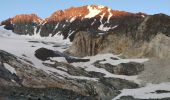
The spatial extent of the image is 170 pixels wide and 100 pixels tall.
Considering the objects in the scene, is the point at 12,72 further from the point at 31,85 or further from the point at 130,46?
the point at 130,46

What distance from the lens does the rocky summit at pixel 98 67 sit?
104 m

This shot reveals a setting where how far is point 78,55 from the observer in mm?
148625

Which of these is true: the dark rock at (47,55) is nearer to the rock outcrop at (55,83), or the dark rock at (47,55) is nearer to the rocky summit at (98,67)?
the rocky summit at (98,67)

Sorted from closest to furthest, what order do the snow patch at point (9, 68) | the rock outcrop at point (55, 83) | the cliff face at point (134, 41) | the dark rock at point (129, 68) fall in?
the rock outcrop at point (55, 83), the snow patch at point (9, 68), the dark rock at point (129, 68), the cliff face at point (134, 41)

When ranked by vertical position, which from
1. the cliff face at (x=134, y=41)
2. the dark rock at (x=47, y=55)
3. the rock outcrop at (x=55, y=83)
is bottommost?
the rock outcrop at (x=55, y=83)

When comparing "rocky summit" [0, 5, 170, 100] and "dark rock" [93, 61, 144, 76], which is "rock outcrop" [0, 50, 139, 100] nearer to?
"rocky summit" [0, 5, 170, 100]

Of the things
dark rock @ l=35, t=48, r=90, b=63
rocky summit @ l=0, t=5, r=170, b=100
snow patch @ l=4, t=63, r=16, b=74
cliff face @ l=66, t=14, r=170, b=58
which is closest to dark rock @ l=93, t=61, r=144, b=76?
rocky summit @ l=0, t=5, r=170, b=100

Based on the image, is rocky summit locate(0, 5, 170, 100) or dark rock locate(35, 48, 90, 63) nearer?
rocky summit locate(0, 5, 170, 100)

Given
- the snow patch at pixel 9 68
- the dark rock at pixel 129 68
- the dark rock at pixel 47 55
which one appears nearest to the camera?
the snow patch at pixel 9 68

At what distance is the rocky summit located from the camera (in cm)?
10400

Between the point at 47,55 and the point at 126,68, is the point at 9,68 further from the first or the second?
the point at 126,68

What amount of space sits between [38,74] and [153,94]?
2752 centimetres

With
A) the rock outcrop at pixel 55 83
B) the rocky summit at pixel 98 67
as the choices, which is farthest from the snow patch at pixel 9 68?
the rock outcrop at pixel 55 83

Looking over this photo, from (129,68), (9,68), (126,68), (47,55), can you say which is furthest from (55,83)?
(47,55)
